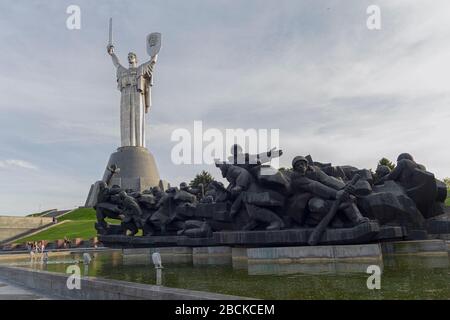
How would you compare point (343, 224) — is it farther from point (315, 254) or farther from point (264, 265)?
point (264, 265)

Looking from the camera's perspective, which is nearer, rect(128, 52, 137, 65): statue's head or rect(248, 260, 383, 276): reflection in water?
rect(248, 260, 383, 276): reflection in water

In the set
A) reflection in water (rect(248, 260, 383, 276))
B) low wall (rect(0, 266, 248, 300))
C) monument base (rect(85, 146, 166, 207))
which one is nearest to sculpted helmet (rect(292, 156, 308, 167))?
reflection in water (rect(248, 260, 383, 276))

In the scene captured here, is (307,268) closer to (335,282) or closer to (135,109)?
(335,282)

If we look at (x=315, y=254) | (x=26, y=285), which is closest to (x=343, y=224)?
(x=315, y=254)

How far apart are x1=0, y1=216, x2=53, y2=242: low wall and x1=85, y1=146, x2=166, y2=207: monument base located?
24.4 ft

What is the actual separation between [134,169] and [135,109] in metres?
8.56

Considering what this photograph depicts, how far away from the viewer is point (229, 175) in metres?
13.8

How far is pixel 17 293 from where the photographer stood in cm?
880

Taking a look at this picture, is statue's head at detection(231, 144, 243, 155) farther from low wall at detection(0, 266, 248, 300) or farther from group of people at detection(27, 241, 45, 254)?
group of people at detection(27, 241, 45, 254)

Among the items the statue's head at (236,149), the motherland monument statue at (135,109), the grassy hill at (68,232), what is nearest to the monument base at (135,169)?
the motherland monument statue at (135,109)

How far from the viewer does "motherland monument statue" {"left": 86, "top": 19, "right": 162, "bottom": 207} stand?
53031 mm

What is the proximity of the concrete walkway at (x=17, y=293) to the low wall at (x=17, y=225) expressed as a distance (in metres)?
37.2

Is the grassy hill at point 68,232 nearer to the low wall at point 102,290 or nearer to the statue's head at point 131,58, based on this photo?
the statue's head at point 131,58

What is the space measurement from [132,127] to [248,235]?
4462cm
